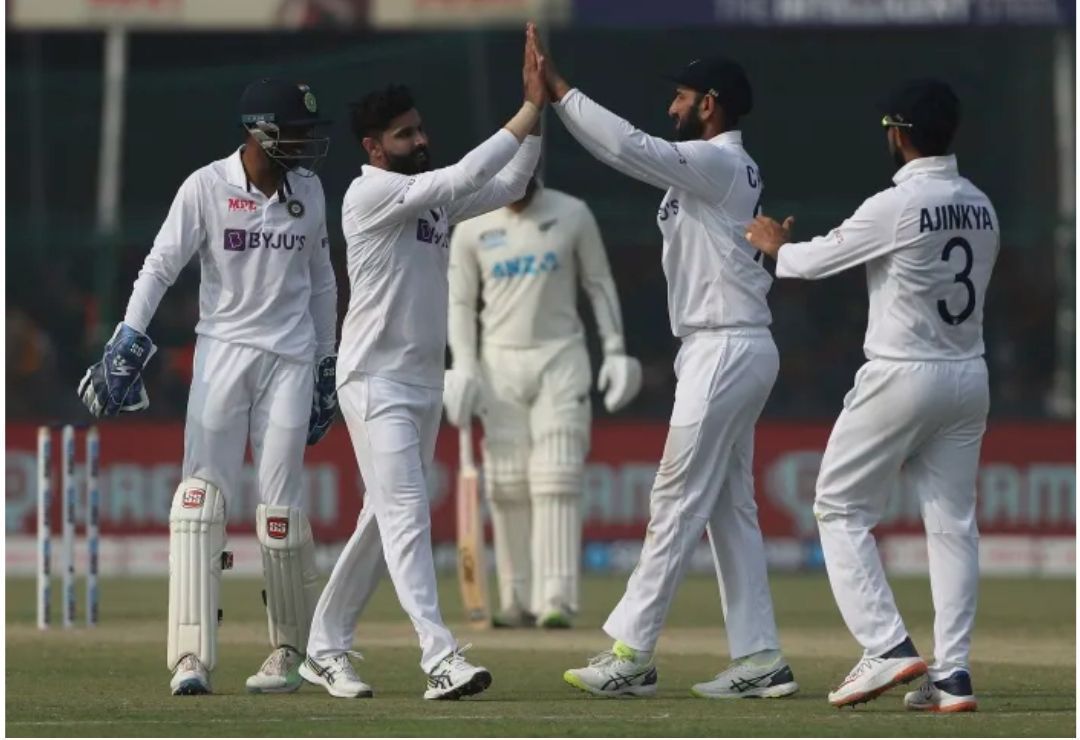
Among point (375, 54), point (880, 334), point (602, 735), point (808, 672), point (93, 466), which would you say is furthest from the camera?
point (375, 54)

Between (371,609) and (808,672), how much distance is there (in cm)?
421

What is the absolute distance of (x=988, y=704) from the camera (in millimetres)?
8797

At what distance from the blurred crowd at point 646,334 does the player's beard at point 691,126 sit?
8.52m

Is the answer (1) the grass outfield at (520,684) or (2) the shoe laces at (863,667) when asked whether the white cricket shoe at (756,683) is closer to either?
(1) the grass outfield at (520,684)

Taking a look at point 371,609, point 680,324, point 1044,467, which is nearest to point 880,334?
point 680,324

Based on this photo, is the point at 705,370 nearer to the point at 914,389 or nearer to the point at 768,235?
the point at 768,235

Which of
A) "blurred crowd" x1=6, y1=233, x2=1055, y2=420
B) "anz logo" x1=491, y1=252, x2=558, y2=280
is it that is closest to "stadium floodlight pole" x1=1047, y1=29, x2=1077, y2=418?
"blurred crowd" x1=6, y1=233, x2=1055, y2=420

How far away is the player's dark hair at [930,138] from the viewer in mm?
8633

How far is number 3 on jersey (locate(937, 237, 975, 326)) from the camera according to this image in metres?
8.59

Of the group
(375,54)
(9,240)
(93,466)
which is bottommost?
(93,466)

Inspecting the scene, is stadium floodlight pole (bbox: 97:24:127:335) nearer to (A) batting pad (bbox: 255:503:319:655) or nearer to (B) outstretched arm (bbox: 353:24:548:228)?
(A) batting pad (bbox: 255:503:319:655)

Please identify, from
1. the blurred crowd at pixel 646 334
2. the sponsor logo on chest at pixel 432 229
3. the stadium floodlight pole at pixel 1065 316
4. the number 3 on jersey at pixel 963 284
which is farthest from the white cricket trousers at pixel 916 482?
the stadium floodlight pole at pixel 1065 316

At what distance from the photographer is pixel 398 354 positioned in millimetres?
8953

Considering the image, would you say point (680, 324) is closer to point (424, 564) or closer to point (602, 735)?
point (424, 564)
